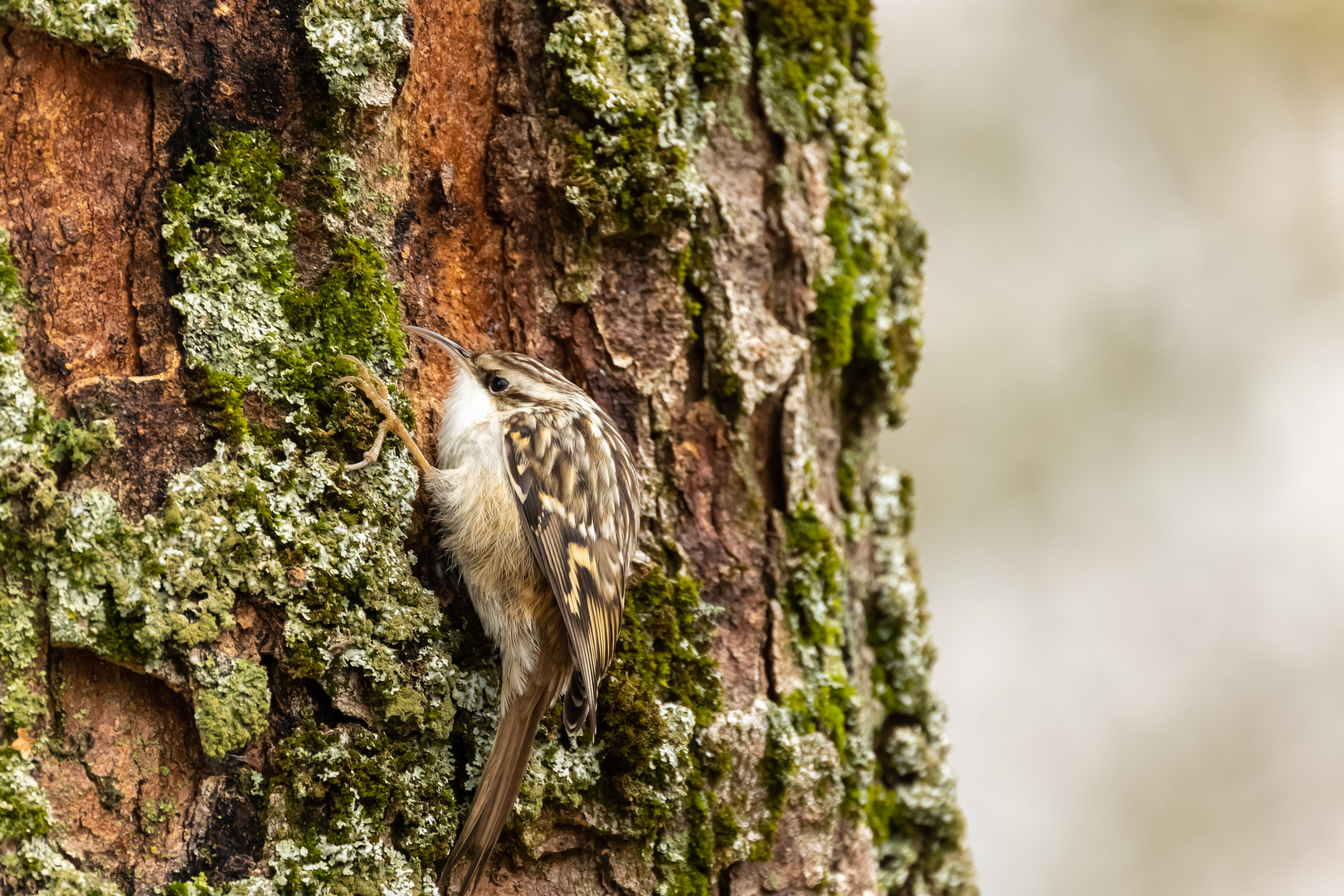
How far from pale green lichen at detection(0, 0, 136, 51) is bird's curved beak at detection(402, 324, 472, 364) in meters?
0.59

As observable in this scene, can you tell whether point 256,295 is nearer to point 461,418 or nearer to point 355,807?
point 461,418

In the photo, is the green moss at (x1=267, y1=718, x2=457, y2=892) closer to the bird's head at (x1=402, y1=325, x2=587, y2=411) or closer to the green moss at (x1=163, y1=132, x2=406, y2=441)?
the green moss at (x1=163, y1=132, x2=406, y2=441)

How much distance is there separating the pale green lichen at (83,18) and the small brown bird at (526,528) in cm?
58

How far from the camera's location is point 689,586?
2.05m

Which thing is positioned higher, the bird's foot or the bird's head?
the bird's head

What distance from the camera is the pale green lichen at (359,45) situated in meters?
1.67

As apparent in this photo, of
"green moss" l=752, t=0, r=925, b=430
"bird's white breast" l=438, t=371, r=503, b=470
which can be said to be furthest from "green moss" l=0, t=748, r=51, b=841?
"green moss" l=752, t=0, r=925, b=430

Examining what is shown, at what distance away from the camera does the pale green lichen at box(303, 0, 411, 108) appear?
1.67 metres

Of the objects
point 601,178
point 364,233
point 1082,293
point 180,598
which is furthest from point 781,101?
point 1082,293

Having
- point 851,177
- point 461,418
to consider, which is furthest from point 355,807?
point 851,177

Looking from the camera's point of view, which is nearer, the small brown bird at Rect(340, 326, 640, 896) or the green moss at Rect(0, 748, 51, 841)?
the green moss at Rect(0, 748, 51, 841)

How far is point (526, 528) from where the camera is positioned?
6.47ft

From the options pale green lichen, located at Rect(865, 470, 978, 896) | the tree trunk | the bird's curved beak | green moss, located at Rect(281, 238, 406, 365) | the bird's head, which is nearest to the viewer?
the tree trunk

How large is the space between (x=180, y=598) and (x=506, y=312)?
0.78 m
